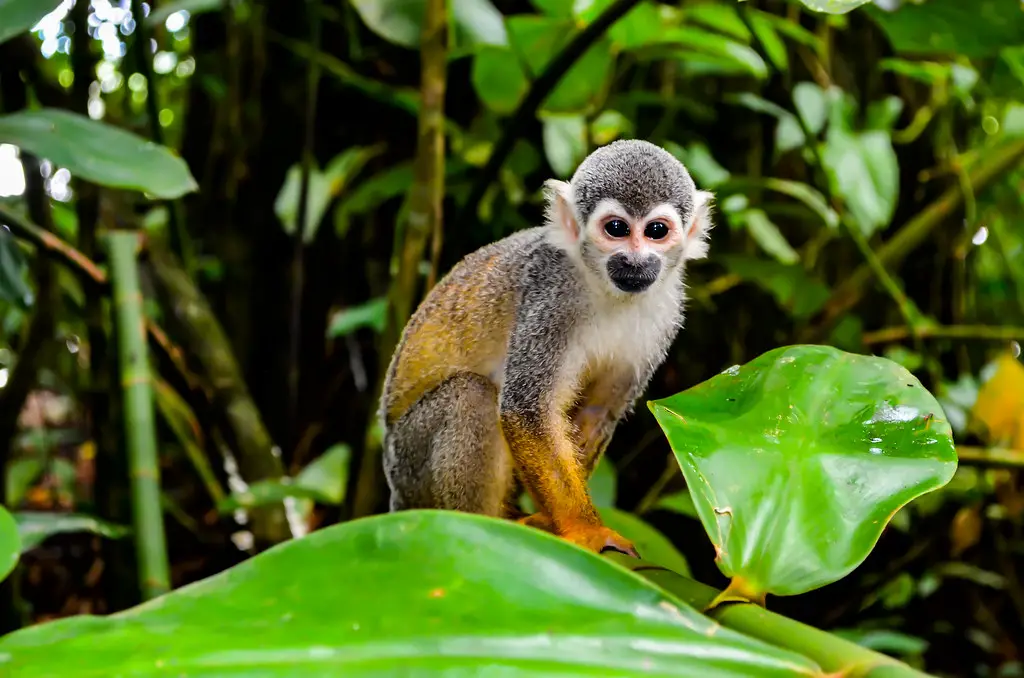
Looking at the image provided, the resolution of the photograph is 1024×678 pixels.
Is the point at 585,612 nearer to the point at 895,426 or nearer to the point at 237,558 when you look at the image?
the point at 895,426

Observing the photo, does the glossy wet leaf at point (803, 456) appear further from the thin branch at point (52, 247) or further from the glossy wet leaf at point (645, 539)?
the thin branch at point (52, 247)

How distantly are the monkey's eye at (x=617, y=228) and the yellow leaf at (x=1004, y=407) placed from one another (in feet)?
5.26

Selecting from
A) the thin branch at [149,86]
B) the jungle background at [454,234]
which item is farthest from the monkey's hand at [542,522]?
the thin branch at [149,86]

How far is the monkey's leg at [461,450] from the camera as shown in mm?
1452

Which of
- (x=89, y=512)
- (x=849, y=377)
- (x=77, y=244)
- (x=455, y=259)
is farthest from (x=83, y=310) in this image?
(x=849, y=377)

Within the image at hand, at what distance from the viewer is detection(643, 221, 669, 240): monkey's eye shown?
112 centimetres

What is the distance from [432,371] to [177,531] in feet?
5.03

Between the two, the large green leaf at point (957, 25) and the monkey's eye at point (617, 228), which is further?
the large green leaf at point (957, 25)

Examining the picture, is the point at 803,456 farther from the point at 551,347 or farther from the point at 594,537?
the point at 551,347

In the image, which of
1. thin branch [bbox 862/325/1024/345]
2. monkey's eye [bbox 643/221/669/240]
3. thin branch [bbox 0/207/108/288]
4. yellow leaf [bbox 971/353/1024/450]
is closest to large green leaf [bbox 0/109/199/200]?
thin branch [bbox 0/207/108/288]

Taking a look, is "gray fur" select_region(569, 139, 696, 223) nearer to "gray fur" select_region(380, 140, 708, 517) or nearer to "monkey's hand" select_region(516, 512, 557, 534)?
"gray fur" select_region(380, 140, 708, 517)

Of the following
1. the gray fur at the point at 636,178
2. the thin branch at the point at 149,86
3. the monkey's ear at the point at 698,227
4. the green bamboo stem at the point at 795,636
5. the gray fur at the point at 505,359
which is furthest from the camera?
the thin branch at the point at 149,86

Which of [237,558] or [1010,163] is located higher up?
[1010,163]

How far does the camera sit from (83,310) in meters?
2.07
